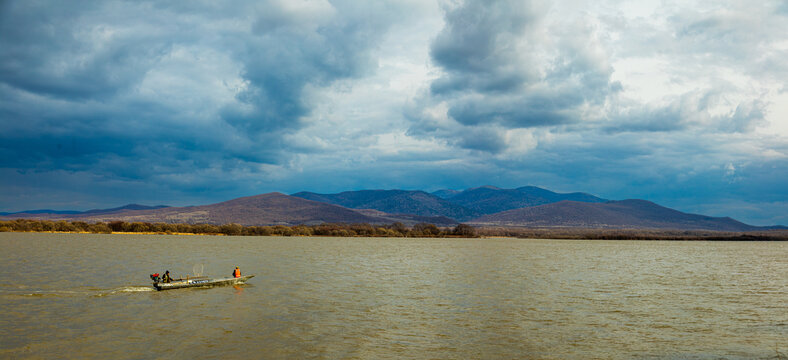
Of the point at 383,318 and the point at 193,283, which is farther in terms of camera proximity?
the point at 193,283

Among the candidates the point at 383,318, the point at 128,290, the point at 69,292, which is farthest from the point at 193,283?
the point at 383,318

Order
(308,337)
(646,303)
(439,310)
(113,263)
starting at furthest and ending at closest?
(113,263) → (646,303) → (439,310) → (308,337)

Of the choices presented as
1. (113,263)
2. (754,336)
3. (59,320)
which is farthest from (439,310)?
(113,263)

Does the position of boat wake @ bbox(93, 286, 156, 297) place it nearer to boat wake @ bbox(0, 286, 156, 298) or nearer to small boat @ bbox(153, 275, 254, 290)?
boat wake @ bbox(0, 286, 156, 298)

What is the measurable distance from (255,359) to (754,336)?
1084 inches

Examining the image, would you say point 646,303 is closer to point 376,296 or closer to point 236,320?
point 376,296

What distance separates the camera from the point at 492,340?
26.1 m

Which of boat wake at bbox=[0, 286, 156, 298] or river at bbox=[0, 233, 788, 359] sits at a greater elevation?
boat wake at bbox=[0, 286, 156, 298]

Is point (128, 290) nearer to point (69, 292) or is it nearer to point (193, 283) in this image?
point (69, 292)

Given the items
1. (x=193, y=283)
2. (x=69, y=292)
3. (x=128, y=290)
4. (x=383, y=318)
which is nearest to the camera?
(x=383, y=318)

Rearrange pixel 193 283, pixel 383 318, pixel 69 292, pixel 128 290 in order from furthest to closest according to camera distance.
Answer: pixel 193 283, pixel 128 290, pixel 69 292, pixel 383 318

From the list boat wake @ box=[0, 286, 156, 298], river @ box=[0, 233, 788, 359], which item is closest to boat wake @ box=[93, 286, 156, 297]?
boat wake @ box=[0, 286, 156, 298]

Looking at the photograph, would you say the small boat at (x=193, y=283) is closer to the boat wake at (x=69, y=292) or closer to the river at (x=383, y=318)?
the river at (x=383, y=318)

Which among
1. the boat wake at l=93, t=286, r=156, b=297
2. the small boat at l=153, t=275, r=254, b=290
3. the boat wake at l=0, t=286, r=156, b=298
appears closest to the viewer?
the boat wake at l=0, t=286, r=156, b=298
